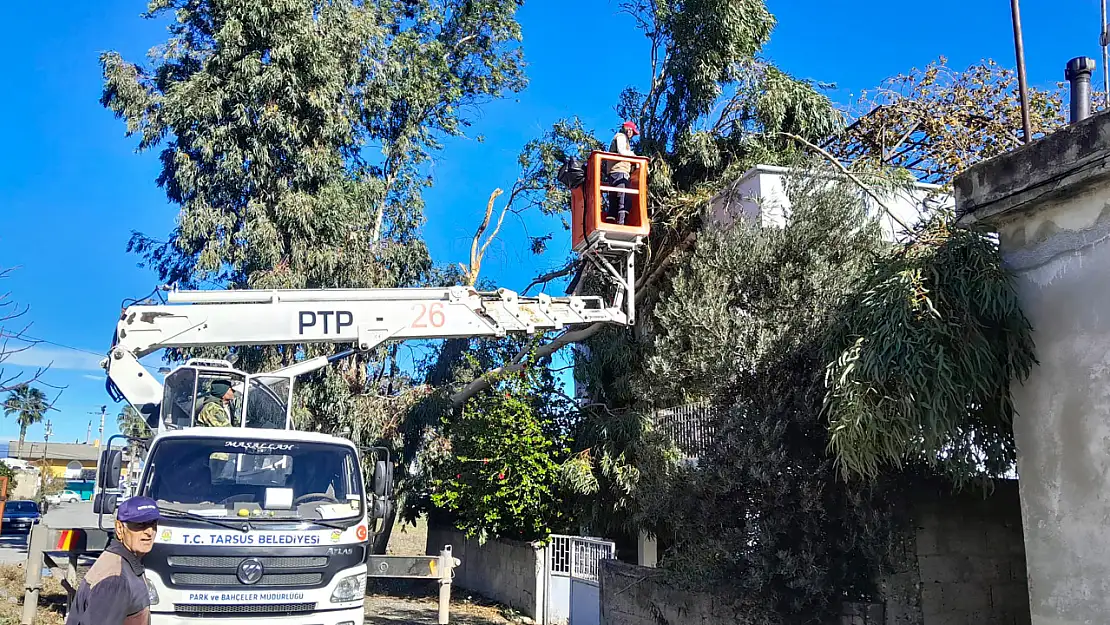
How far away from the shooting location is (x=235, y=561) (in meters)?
7.30

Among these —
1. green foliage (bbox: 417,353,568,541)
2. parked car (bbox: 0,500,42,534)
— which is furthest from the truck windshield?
parked car (bbox: 0,500,42,534)

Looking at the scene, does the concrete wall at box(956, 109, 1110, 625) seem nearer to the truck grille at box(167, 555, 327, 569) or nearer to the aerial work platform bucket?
the aerial work platform bucket

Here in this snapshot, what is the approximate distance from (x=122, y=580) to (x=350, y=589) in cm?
359

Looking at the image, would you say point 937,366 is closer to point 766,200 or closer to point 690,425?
point 690,425

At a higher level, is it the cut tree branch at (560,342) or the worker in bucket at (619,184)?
the worker in bucket at (619,184)

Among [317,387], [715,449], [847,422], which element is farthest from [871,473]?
[317,387]

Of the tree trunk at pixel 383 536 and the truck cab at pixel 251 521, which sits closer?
the truck cab at pixel 251 521

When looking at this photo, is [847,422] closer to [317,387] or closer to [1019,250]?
[1019,250]

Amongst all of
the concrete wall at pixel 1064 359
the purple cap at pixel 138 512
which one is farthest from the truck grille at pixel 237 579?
the concrete wall at pixel 1064 359

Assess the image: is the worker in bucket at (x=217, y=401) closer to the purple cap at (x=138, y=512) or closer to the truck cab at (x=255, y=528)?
the truck cab at (x=255, y=528)

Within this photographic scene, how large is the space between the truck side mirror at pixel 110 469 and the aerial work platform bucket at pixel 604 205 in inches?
230

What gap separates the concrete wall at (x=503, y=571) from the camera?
1371 cm

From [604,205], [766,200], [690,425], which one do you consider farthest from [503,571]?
[766,200]

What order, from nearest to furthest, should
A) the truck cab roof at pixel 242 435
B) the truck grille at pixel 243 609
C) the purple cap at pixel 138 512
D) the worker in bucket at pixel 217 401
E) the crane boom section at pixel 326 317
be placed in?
the purple cap at pixel 138 512, the truck grille at pixel 243 609, the truck cab roof at pixel 242 435, the crane boom section at pixel 326 317, the worker in bucket at pixel 217 401
